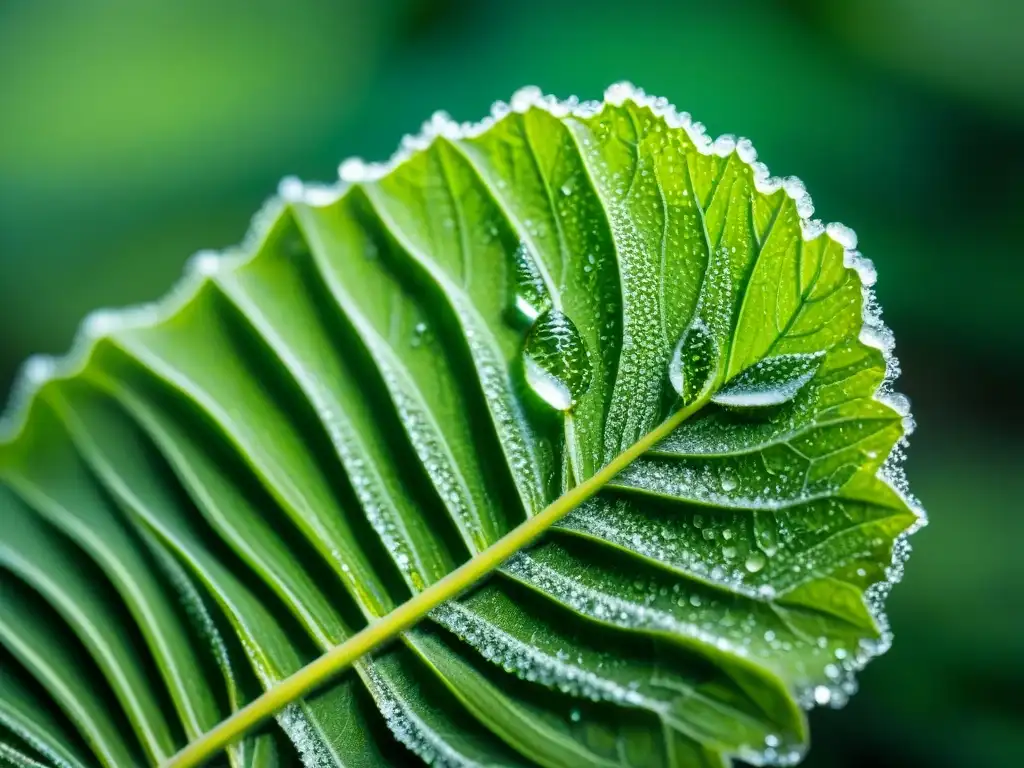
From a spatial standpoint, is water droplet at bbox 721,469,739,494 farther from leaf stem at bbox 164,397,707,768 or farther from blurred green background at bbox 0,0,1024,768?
blurred green background at bbox 0,0,1024,768

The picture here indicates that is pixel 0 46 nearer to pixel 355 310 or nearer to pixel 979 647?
pixel 355 310

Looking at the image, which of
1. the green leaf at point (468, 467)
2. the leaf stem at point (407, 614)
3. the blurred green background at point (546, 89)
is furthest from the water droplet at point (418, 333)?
the blurred green background at point (546, 89)

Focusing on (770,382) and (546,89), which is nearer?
(770,382)

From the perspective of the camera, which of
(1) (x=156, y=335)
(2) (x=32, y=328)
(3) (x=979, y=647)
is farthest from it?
(2) (x=32, y=328)

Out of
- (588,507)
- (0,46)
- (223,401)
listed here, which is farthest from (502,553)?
(0,46)

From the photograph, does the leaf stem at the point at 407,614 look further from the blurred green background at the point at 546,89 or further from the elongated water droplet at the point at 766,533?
the blurred green background at the point at 546,89

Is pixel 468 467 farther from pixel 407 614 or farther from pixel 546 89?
pixel 546 89

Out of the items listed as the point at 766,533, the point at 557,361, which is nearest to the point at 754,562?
the point at 766,533

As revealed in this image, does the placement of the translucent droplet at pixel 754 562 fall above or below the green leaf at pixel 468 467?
below
